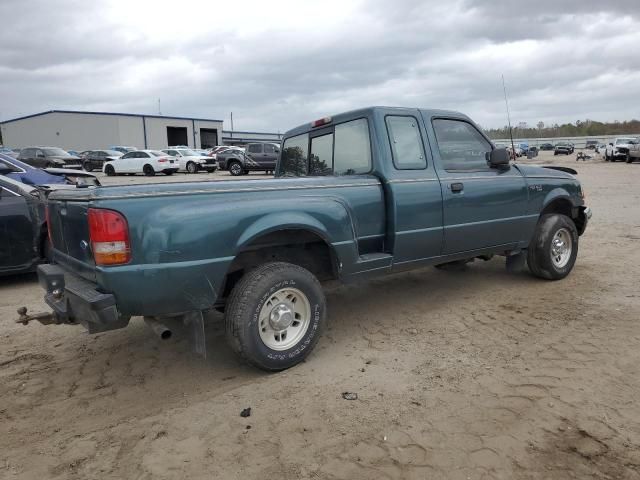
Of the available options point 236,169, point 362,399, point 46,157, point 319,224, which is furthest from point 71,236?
point 46,157

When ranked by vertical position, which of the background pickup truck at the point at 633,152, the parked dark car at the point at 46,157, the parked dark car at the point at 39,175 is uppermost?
the parked dark car at the point at 46,157

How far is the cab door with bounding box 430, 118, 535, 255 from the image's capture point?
14.9 ft

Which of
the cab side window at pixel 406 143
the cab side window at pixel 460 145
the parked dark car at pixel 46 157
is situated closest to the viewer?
the cab side window at pixel 406 143

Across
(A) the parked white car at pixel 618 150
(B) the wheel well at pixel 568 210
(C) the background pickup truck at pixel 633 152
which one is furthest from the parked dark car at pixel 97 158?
(A) the parked white car at pixel 618 150

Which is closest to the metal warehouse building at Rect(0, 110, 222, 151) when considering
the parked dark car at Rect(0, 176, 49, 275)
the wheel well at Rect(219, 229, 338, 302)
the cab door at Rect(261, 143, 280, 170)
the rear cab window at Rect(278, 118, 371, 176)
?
the cab door at Rect(261, 143, 280, 170)

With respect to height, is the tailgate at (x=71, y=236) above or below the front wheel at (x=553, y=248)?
above

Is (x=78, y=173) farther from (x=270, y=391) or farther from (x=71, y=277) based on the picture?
(x=270, y=391)

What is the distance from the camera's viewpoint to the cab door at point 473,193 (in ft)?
14.9

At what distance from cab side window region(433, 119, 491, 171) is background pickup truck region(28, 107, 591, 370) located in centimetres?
1

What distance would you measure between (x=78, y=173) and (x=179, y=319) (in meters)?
6.48

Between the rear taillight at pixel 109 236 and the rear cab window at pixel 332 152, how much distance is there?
2.18 m

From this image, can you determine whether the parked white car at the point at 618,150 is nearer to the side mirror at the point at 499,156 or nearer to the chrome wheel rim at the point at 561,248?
the chrome wheel rim at the point at 561,248

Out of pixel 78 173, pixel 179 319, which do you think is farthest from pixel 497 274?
pixel 78 173

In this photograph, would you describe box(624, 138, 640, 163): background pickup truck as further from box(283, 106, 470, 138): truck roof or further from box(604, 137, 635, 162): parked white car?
box(283, 106, 470, 138): truck roof
